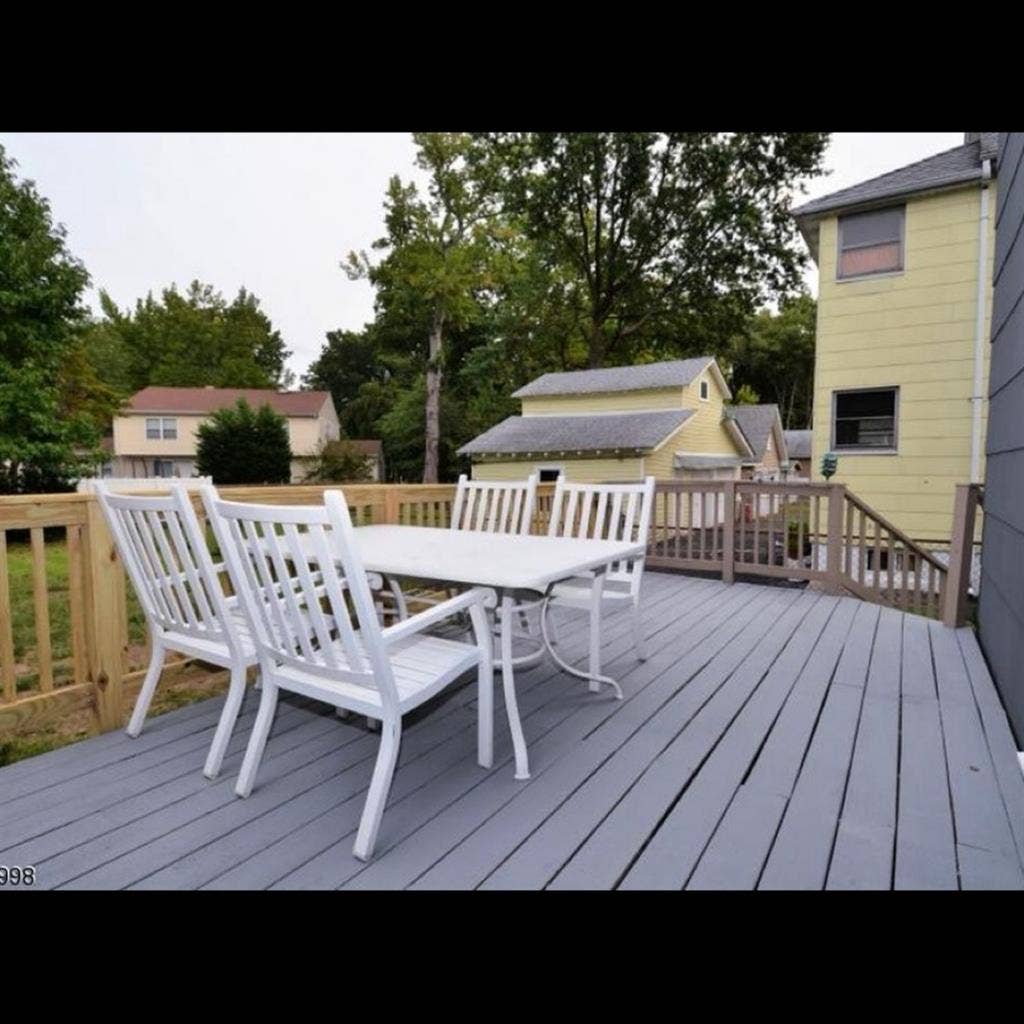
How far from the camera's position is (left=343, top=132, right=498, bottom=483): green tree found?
17859 mm

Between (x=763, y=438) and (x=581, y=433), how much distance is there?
10892 mm

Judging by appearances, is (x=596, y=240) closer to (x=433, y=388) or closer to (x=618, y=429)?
(x=618, y=429)

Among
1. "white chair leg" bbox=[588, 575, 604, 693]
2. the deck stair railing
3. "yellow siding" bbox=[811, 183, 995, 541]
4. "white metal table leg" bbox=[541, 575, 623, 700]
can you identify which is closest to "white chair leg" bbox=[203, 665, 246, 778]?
"white metal table leg" bbox=[541, 575, 623, 700]

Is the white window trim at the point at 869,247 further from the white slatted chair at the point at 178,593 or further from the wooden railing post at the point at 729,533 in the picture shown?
the white slatted chair at the point at 178,593

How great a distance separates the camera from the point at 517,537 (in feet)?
10.5

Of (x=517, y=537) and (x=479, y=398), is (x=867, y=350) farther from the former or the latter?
(x=479, y=398)

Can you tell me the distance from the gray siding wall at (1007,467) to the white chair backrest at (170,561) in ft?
9.96

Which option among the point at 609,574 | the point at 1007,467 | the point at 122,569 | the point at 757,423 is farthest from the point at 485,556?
the point at 757,423

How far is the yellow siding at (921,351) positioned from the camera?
22.8 ft

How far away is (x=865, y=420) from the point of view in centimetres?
766

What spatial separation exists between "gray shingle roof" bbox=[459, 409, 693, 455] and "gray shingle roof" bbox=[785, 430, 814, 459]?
59.3 feet
